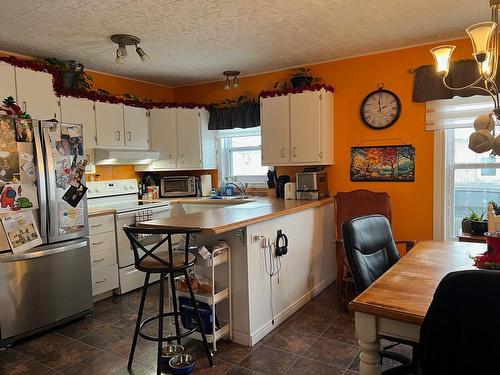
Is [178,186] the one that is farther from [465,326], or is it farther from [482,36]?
[465,326]

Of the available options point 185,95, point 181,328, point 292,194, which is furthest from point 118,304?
point 185,95

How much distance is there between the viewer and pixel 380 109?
3.87m

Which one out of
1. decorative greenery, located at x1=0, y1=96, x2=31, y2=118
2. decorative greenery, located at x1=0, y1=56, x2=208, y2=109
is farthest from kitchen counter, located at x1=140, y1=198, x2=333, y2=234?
decorative greenery, located at x1=0, y1=56, x2=208, y2=109

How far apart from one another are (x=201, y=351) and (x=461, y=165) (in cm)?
291

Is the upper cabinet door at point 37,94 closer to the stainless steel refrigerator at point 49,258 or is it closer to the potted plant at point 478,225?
the stainless steel refrigerator at point 49,258

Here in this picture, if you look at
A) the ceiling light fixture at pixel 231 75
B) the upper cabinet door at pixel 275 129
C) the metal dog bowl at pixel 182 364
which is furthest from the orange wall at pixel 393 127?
the metal dog bowl at pixel 182 364

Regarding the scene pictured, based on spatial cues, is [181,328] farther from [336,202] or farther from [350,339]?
[336,202]

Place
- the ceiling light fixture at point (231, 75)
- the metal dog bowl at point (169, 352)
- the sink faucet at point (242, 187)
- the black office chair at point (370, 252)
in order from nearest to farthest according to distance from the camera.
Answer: the black office chair at point (370, 252) < the metal dog bowl at point (169, 352) < the ceiling light fixture at point (231, 75) < the sink faucet at point (242, 187)

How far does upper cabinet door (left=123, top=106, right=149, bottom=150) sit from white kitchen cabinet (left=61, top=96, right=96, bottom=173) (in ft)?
1.43

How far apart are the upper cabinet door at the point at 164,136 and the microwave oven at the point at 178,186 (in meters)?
0.19

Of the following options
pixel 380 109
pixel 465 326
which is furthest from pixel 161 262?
pixel 380 109

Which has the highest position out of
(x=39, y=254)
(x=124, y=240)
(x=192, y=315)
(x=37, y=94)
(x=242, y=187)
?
(x=37, y=94)

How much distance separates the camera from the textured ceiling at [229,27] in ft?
8.78

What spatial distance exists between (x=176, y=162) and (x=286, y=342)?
2845mm
